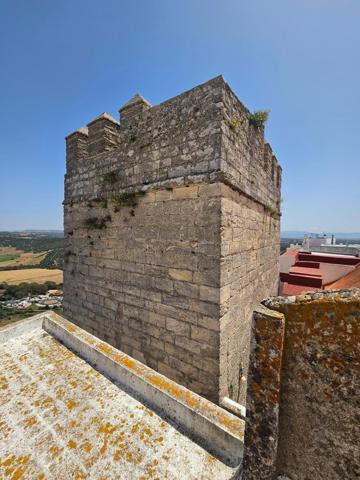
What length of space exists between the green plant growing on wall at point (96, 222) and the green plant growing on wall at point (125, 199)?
0.40m

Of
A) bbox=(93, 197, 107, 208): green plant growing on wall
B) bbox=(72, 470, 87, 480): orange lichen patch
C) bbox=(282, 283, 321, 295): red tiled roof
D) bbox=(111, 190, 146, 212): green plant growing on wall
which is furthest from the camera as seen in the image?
bbox=(282, 283, 321, 295): red tiled roof

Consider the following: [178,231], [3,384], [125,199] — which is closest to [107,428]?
[3,384]

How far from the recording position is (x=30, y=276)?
57750 mm

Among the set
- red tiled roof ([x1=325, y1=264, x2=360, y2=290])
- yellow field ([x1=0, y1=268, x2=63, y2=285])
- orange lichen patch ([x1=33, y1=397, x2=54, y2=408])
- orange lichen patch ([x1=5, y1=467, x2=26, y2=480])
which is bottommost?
yellow field ([x1=0, y1=268, x2=63, y2=285])

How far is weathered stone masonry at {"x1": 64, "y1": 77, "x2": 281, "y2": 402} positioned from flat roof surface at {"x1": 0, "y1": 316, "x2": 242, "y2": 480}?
163 cm

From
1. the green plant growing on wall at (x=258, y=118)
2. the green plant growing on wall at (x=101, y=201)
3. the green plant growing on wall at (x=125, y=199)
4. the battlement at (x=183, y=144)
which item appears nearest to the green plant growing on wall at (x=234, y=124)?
the battlement at (x=183, y=144)

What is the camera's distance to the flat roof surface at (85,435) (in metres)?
1.37

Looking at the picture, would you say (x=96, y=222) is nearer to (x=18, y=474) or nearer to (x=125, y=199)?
(x=125, y=199)

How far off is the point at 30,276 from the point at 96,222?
214 feet

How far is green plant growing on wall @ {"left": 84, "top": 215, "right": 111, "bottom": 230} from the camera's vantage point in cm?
474

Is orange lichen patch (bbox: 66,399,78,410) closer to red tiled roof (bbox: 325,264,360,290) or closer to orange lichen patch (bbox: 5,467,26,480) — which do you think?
orange lichen patch (bbox: 5,467,26,480)

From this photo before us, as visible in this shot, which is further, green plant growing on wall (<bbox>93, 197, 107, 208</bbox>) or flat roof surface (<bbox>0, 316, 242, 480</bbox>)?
green plant growing on wall (<bbox>93, 197, 107, 208</bbox>)

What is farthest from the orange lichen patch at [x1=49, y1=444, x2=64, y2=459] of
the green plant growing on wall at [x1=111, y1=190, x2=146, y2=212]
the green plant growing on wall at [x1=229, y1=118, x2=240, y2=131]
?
the green plant growing on wall at [x1=229, y1=118, x2=240, y2=131]

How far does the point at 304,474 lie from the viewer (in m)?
0.92
